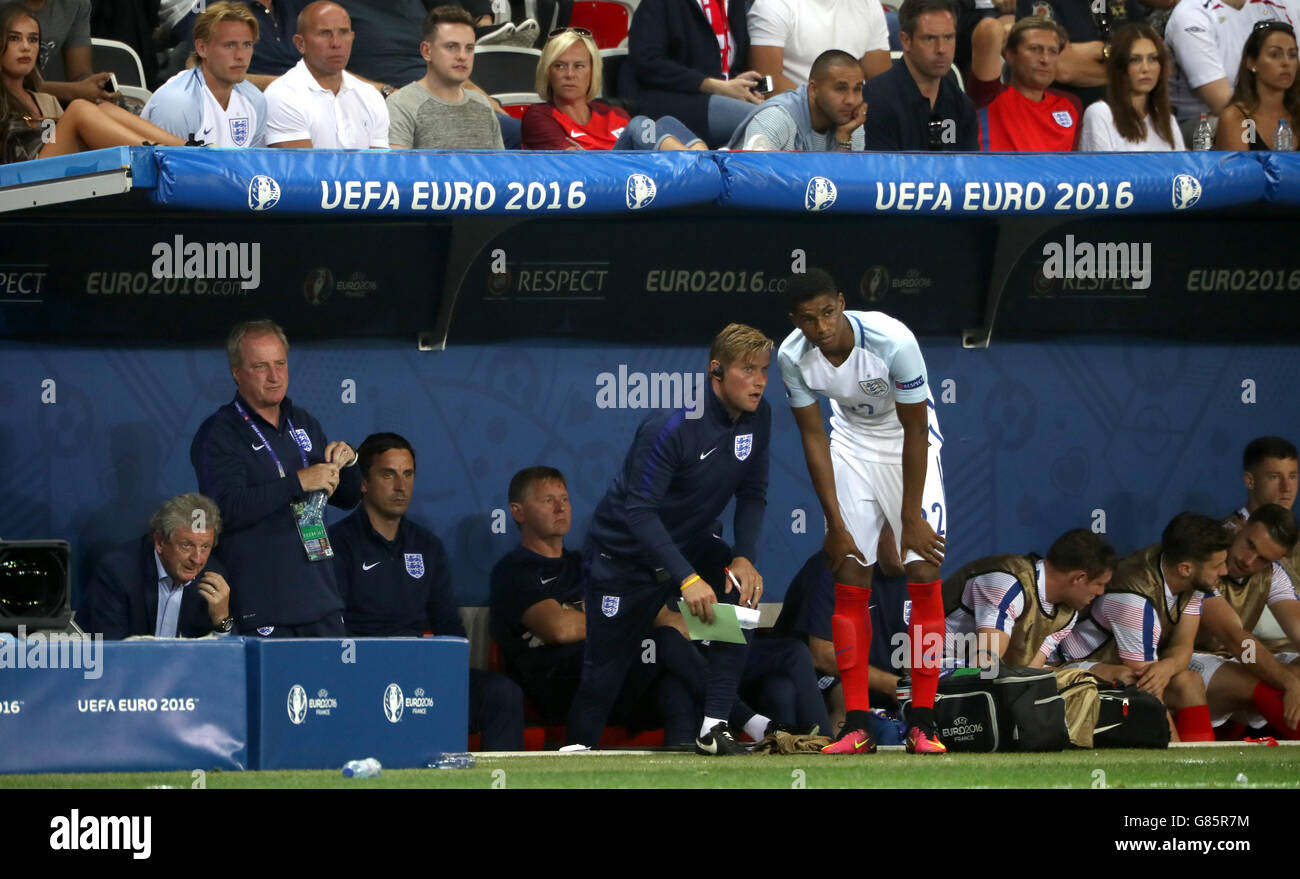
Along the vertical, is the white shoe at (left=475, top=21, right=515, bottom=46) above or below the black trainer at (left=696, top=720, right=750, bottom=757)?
above

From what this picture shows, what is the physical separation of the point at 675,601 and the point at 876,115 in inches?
96.1

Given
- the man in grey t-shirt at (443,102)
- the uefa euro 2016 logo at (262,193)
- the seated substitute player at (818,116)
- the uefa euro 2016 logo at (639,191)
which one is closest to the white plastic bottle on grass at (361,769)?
the uefa euro 2016 logo at (262,193)

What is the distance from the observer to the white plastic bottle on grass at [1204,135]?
875 cm

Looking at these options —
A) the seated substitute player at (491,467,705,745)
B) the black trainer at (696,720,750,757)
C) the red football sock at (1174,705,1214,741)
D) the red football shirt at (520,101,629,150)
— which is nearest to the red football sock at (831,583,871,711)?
the black trainer at (696,720,750,757)

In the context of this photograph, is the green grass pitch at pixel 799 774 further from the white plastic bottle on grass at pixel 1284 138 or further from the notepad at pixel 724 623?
the white plastic bottle on grass at pixel 1284 138

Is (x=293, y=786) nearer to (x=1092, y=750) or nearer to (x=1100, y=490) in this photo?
(x=1092, y=750)

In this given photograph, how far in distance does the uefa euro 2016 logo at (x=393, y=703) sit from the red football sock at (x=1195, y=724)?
3465 mm

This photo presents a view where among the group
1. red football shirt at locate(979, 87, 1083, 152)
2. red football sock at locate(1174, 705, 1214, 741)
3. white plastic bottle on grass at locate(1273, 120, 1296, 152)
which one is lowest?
red football sock at locate(1174, 705, 1214, 741)

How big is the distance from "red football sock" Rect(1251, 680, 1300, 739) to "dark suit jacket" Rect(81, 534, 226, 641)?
4.36 meters

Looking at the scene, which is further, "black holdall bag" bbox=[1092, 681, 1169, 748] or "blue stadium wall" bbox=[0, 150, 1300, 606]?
"blue stadium wall" bbox=[0, 150, 1300, 606]

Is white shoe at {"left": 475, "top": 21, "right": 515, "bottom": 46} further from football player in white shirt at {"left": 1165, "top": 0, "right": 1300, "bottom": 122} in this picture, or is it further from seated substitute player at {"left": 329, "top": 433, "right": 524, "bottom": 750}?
football player in white shirt at {"left": 1165, "top": 0, "right": 1300, "bottom": 122}

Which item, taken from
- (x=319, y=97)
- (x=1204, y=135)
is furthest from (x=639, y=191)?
(x=1204, y=135)

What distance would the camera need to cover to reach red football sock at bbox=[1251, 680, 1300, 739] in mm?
8000
